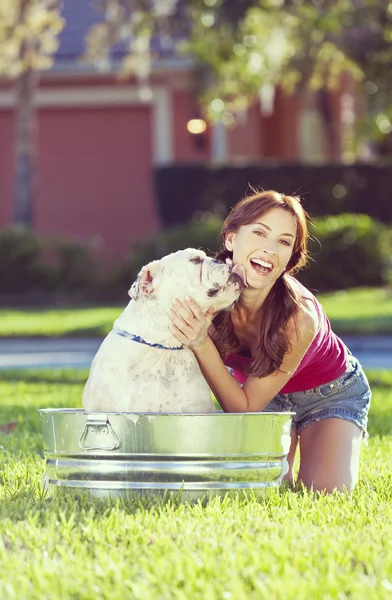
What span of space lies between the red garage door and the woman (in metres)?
15.5

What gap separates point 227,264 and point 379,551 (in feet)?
4.63

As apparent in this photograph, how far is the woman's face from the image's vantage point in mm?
4875

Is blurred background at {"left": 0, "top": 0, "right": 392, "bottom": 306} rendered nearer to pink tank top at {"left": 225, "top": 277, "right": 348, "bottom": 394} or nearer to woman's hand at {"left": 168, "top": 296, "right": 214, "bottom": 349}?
pink tank top at {"left": 225, "top": 277, "right": 348, "bottom": 394}

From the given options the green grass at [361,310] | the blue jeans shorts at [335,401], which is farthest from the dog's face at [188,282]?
the green grass at [361,310]

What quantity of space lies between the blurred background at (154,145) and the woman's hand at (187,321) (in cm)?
1046

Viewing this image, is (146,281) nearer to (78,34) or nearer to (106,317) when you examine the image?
(106,317)

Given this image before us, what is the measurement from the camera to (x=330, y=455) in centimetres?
511

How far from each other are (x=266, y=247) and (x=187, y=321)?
1.91 ft

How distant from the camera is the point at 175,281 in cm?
452

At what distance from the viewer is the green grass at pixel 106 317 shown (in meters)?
14.0

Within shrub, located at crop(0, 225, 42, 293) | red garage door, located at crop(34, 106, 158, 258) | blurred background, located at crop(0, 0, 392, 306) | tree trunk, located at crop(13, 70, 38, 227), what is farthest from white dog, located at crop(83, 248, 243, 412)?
red garage door, located at crop(34, 106, 158, 258)

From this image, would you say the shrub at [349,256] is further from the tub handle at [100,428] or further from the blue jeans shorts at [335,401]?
the tub handle at [100,428]

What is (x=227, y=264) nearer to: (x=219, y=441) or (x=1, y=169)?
(x=219, y=441)

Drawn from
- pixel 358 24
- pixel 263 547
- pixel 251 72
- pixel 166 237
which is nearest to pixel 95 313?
pixel 166 237
